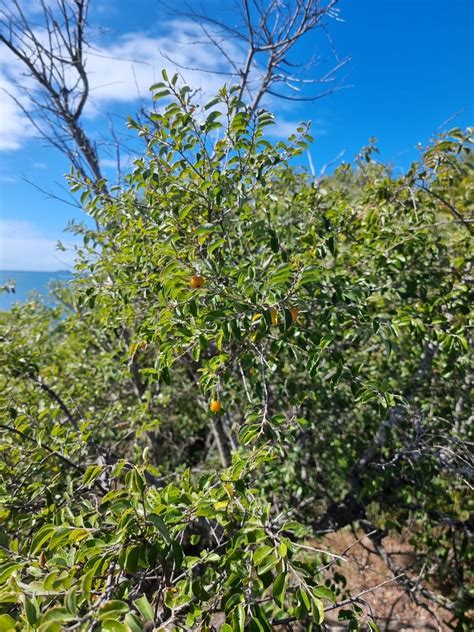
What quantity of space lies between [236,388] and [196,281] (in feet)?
5.16

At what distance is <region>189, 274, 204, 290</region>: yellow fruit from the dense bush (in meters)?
0.02

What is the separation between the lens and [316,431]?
9.37 ft

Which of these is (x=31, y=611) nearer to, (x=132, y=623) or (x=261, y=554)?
(x=132, y=623)

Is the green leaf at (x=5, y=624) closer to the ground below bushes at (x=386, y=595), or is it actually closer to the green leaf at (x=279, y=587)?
the green leaf at (x=279, y=587)

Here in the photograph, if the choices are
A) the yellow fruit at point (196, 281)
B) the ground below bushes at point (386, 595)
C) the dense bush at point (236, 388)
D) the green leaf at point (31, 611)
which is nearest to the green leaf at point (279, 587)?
the dense bush at point (236, 388)

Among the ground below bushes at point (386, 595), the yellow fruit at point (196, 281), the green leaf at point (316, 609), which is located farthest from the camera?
the ground below bushes at point (386, 595)

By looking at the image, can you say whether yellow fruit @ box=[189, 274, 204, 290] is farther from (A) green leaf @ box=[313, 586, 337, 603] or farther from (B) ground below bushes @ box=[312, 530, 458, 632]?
(B) ground below bushes @ box=[312, 530, 458, 632]

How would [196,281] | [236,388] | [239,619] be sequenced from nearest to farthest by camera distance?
[239,619], [196,281], [236,388]

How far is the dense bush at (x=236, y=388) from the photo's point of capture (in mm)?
1040

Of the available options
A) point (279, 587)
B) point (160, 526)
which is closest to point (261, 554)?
point (279, 587)

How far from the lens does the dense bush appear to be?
1040 mm

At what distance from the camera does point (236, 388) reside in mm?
2936

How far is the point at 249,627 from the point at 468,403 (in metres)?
2.78

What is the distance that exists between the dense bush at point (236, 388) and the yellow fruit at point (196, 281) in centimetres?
2
